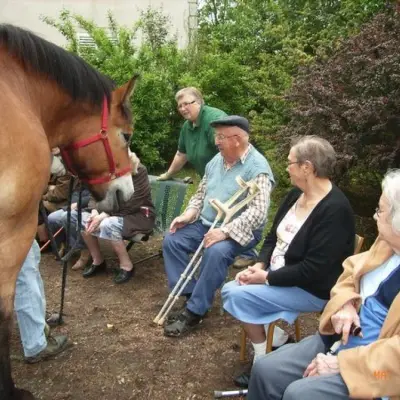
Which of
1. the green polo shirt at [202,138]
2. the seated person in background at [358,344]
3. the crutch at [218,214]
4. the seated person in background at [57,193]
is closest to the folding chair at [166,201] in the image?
the green polo shirt at [202,138]

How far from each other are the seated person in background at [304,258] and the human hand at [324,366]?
0.66 metres

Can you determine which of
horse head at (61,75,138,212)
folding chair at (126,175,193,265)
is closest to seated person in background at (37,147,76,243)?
folding chair at (126,175,193,265)

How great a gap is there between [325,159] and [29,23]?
34.6 ft

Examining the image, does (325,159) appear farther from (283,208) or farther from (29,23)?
(29,23)

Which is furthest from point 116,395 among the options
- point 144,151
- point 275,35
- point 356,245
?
point 275,35

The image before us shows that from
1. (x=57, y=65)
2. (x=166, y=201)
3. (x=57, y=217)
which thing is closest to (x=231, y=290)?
(x=57, y=65)

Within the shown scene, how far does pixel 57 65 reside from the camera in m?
2.35

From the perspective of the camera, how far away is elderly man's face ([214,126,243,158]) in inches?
133

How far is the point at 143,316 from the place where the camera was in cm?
363

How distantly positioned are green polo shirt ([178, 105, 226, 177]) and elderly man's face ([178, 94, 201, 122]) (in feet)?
0.19

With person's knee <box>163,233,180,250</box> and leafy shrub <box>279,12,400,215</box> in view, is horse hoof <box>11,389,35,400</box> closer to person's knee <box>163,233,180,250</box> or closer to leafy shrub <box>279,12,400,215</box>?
person's knee <box>163,233,180,250</box>

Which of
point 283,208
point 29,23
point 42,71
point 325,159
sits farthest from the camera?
point 29,23

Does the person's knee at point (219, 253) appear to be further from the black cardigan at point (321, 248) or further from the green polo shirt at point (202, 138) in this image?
the green polo shirt at point (202, 138)

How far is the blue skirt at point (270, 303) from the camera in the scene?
253 centimetres
